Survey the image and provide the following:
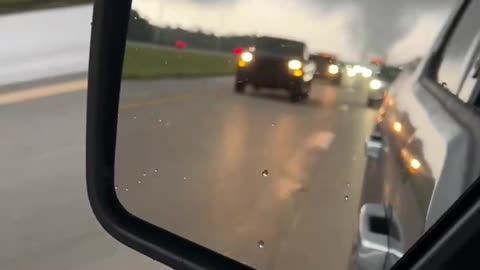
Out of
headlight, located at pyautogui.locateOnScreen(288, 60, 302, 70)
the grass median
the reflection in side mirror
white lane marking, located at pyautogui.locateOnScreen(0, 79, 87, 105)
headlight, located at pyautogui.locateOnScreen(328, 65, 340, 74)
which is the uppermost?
headlight, located at pyautogui.locateOnScreen(328, 65, 340, 74)

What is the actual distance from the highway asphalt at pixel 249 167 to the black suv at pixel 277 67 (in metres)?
0.03

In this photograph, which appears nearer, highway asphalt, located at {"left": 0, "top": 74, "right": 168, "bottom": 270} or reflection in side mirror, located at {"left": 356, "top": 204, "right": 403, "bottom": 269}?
reflection in side mirror, located at {"left": 356, "top": 204, "right": 403, "bottom": 269}

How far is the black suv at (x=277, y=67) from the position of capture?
1391mm

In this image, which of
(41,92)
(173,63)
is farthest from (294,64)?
(41,92)

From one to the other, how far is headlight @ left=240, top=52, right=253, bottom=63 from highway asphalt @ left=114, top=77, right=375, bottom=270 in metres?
0.12

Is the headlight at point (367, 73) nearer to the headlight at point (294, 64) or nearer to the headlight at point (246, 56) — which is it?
the headlight at point (294, 64)

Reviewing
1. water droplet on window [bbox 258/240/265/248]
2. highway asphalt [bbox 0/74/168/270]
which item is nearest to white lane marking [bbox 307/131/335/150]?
water droplet on window [bbox 258/240/265/248]

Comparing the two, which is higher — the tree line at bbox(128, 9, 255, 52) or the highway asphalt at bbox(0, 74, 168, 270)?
the tree line at bbox(128, 9, 255, 52)

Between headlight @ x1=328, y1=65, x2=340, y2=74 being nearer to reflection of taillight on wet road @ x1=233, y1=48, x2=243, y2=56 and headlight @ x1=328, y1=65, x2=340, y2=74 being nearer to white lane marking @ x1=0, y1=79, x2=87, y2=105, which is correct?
reflection of taillight on wet road @ x1=233, y1=48, x2=243, y2=56

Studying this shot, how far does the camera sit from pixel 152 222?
1.71 meters

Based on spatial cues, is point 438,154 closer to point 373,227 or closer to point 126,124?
point 373,227

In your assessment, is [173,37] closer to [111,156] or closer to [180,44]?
[180,44]


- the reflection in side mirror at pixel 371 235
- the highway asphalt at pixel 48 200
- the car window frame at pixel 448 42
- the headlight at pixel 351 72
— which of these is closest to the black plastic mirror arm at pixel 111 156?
the reflection in side mirror at pixel 371 235

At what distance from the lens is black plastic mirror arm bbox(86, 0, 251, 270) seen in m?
1.50
